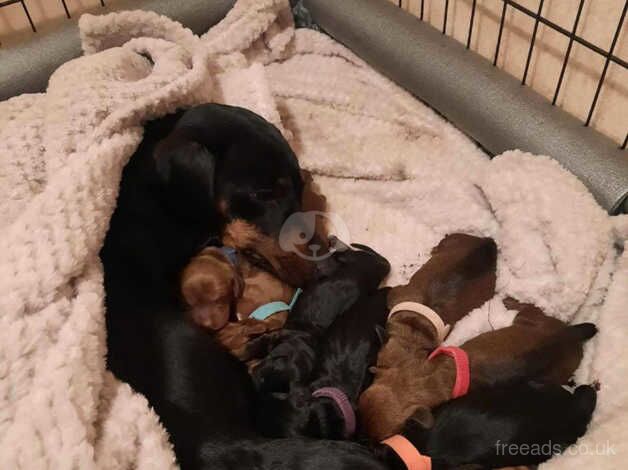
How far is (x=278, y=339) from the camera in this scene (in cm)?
149

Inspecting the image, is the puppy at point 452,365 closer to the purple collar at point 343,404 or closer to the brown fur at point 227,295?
the purple collar at point 343,404

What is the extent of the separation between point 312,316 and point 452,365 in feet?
1.17

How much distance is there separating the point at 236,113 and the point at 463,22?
0.86 metres

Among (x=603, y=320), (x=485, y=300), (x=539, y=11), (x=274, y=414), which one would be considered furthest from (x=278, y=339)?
(x=539, y=11)

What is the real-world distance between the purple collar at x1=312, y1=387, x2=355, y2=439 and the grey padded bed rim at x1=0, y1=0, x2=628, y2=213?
2.69 feet

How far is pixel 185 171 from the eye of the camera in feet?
5.03

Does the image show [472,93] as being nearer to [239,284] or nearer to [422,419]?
[239,284]

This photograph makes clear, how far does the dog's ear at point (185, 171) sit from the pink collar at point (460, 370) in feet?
2.18

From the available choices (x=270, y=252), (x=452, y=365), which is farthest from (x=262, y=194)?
(x=452, y=365)

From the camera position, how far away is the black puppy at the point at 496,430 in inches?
48.2

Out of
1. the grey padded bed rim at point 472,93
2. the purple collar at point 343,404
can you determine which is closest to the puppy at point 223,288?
the purple collar at point 343,404

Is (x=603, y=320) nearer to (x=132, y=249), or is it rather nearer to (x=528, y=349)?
(x=528, y=349)

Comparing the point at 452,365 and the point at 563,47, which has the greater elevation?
the point at 563,47

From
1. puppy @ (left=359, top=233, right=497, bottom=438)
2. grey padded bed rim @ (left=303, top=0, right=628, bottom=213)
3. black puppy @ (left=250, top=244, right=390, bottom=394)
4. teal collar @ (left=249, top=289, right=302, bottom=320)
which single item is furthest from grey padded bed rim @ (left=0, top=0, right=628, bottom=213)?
teal collar @ (left=249, top=289, right=302, bottom=320)
